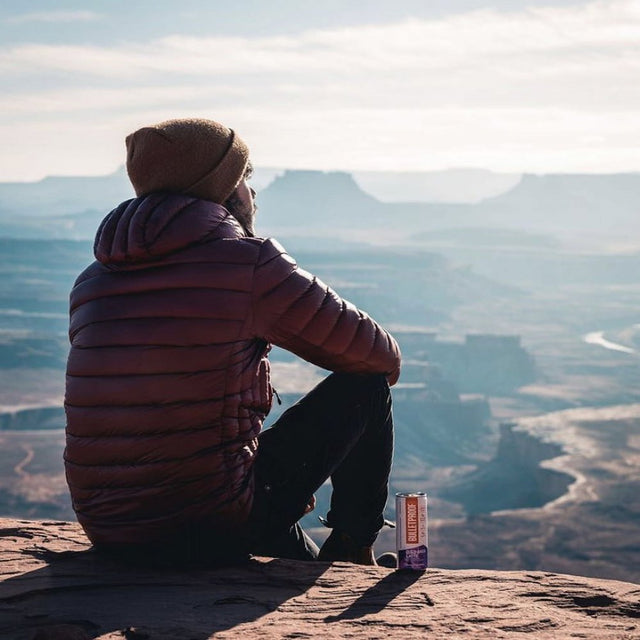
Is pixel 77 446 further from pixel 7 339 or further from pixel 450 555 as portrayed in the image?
pixel 7 339

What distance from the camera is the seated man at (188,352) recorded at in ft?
10.6

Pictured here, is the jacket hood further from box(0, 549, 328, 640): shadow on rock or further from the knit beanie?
box(0, 549, 328, 640): shadow on rock

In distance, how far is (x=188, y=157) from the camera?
337cm

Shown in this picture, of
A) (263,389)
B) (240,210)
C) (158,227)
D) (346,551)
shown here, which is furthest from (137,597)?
(240,210)

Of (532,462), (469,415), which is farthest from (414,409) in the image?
(532,462)

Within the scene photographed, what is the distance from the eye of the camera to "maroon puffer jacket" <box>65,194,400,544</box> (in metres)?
3.22

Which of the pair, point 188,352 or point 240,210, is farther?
point 240,210

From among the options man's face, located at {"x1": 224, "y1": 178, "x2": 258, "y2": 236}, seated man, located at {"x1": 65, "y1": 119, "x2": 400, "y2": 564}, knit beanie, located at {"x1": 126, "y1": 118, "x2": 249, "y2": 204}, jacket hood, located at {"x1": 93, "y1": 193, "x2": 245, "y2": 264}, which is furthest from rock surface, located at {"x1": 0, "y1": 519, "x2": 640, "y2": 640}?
knit beanie, located at {"x1": 126, "y1": 118, "x2": 249, "y2": 204}

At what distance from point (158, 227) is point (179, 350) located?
1.20 ft

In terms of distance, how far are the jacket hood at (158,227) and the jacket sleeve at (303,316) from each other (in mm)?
184

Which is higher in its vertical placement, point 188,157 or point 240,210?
point 188,157

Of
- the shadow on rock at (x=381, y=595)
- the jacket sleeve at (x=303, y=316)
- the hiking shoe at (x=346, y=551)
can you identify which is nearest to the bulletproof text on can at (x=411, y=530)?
the shadow on rock at (x=381, y=595)

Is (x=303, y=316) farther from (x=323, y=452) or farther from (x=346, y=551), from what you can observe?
(x=346, y=551)

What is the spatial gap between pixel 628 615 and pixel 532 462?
282ft
